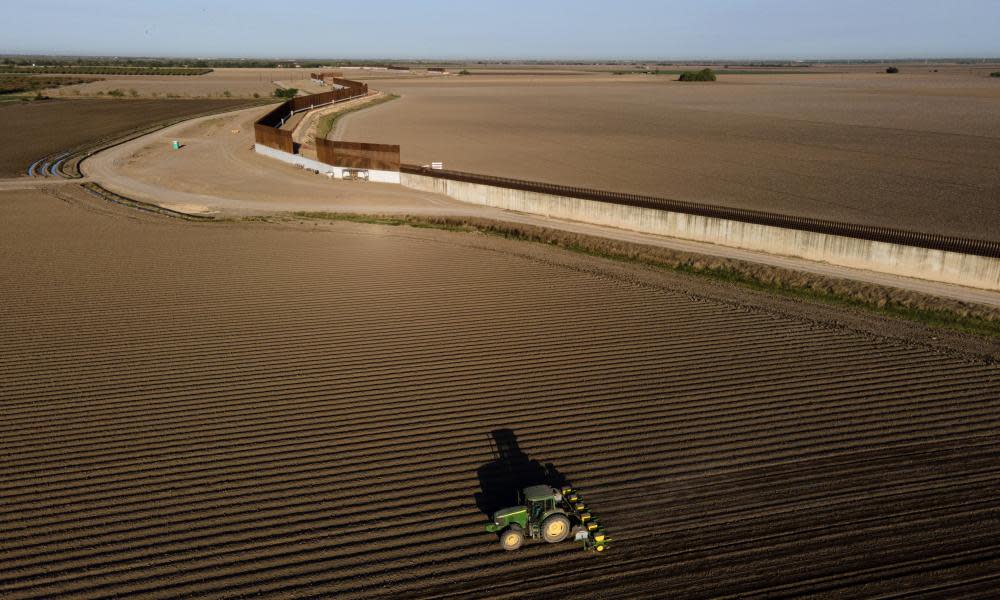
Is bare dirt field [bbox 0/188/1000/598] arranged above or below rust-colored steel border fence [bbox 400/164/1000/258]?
below

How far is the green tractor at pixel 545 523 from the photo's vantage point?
934 centimetres

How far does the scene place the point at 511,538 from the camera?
931 cm

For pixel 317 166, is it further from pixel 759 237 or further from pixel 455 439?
pixel 455 439

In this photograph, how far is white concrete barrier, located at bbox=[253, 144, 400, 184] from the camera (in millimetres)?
35312

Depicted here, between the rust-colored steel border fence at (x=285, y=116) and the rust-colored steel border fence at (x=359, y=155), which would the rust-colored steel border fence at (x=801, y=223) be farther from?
the rust-colored steel border fence at (x=285, y=116)

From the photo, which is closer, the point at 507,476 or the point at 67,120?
the point at 507,476

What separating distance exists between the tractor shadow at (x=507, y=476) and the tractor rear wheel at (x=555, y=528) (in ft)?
3.12

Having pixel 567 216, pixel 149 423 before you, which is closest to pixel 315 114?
pixel 567 216

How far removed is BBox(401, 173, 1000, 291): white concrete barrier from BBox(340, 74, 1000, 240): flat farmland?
5072mm

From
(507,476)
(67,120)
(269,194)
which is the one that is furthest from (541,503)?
(67,120)

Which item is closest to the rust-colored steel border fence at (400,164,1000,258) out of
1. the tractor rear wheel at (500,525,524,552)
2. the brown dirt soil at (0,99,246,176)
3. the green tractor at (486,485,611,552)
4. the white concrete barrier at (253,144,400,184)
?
the white concrete barrier at (253,144,400,184)

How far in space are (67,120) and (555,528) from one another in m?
66.3

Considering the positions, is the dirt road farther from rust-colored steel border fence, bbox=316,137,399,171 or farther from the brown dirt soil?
the brown dirt soil

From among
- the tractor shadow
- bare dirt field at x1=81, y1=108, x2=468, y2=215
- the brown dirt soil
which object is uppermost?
the brown dirt soil
